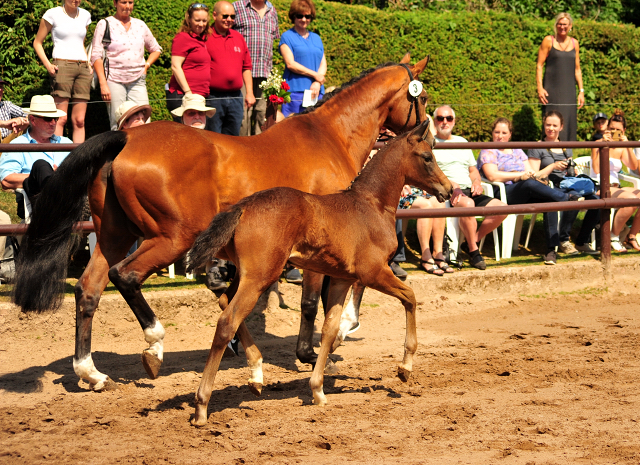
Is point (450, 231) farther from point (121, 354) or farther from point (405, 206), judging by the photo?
point (121, 354)

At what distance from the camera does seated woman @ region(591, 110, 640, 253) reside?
8.98 metres

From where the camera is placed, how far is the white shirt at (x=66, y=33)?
8.13 m

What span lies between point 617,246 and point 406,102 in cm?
429

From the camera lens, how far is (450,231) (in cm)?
830

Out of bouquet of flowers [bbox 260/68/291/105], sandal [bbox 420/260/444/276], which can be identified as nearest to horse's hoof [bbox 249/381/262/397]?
sandal [bbox 420/260/444/276]

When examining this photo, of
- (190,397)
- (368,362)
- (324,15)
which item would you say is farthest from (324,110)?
(324,15)

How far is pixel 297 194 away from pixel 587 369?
2503 millimetres

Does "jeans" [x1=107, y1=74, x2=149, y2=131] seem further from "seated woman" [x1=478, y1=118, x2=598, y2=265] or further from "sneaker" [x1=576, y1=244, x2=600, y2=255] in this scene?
"sneaker" [x1=576, y1=244, x2=600, y2=255]

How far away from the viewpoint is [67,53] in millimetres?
8180

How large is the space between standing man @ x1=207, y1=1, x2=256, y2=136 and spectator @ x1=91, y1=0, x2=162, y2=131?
0.94 metres

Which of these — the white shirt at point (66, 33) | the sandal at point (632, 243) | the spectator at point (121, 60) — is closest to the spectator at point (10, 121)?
the white shirt at point (66, 33)

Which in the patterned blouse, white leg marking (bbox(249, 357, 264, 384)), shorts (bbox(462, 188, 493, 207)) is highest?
the patterned blouse

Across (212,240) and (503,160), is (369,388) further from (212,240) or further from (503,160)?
(503,160)

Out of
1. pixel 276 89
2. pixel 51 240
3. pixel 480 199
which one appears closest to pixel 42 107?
pixel 51 240
